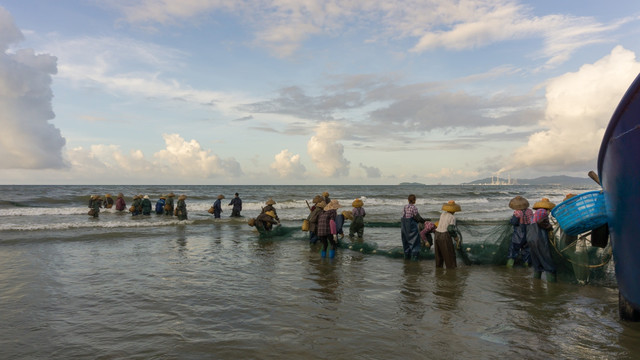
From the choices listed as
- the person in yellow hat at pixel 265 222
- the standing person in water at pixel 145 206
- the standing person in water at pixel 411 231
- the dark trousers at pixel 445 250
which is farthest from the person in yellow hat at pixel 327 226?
the standing person in water at pixel 145 206

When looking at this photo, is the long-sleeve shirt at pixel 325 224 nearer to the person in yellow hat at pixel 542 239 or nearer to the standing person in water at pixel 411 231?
the standing person in water at pixel 411 231

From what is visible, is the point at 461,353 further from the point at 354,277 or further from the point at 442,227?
the point at 442,227

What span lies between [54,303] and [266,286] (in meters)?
3.75

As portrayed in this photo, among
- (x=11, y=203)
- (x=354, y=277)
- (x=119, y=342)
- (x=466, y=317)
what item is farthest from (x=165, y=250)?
(x=11, y=203)

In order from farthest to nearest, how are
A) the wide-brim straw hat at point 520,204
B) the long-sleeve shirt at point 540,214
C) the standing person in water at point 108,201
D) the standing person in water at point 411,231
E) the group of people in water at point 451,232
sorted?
the standing person in water at point 108,201 < the standing person in water at point 411,231 < the wide-brim straw hat at point 520,204 < the group of people in water at point 451,232 < the long-sleeve shirt at point 540,214

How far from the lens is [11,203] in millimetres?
33781

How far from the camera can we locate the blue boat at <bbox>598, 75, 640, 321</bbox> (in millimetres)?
4082

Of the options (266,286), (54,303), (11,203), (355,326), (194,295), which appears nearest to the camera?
(355,326)

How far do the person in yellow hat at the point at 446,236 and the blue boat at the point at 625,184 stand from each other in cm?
422

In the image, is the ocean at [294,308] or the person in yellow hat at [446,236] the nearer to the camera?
the ocean at [294,308]

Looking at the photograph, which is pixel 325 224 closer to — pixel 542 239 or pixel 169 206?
pixel 542 239

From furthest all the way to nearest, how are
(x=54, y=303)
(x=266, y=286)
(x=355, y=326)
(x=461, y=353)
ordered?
(x=266, y=286) → (x=54, y=303) → (x=355, y=326) → (x=461, y=353)

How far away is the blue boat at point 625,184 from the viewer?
161 inches

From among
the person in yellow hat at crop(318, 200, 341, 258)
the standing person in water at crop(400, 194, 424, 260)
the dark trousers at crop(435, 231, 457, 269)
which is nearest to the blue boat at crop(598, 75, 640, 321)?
the dark trousers at crop(435, 231, 457, 269)
